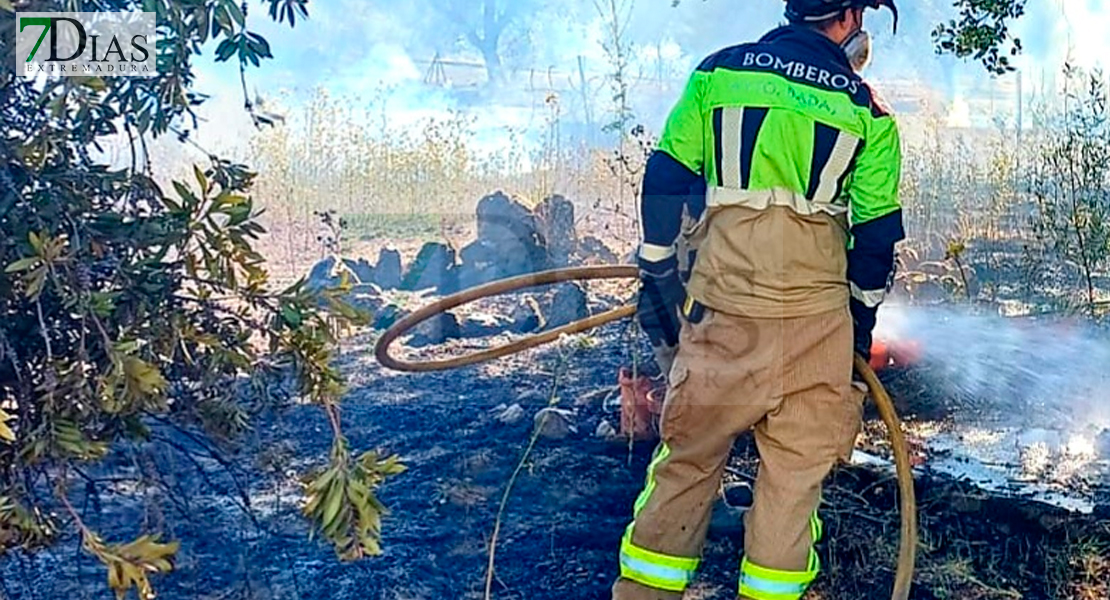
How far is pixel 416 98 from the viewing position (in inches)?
183

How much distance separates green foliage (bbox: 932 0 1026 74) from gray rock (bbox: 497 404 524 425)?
2.11 metres

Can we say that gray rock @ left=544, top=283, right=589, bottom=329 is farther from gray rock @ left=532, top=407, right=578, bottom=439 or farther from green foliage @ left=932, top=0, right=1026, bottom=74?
green foliage @ left=932, top=0, right=1026, bottom=74

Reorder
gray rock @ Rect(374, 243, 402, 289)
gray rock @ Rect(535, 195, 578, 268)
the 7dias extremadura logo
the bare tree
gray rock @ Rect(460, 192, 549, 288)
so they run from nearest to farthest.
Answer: the 7dias extremadura logo, the bare tree, gray rock @ Rect(374, 243, 402, 289), gray rock @ Rect(460, 192, 549, 288), gray rock @ Rect(535, 195, 578, 268)

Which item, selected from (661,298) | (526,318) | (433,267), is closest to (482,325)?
(526,318)

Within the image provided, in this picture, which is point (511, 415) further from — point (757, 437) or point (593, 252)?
point (757, 437)

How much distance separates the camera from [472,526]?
3422 millimetres

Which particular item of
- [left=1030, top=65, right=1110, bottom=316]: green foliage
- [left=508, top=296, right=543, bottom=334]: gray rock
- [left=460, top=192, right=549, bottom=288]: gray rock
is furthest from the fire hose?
[left=1030, top=65, right=1110, bottom=316]: green foliage

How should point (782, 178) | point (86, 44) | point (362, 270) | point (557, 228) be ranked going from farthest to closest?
point (557, 228) < point (362, 270) < point (782, 178) < point (86, 44)

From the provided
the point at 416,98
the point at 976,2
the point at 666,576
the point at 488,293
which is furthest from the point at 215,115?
the point at 976,2

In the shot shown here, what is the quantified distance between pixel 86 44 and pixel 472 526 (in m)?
2.05

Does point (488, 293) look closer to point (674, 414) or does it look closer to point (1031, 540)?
point (674, 414)

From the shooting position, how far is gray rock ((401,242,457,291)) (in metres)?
5.31

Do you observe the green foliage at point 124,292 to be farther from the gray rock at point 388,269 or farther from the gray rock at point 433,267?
the gray rock at point 433,267

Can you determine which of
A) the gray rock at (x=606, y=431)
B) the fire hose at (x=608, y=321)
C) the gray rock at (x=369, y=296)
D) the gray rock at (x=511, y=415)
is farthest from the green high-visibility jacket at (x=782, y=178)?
the gray rock at (x=369, y=296)
